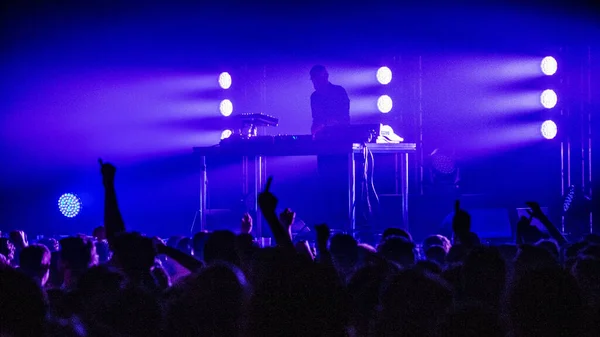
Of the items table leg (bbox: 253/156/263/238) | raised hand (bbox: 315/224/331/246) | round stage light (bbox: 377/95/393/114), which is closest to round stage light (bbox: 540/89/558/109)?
round stage light (bbox: 377/95/393/114)

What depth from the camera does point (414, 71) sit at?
12.4 m

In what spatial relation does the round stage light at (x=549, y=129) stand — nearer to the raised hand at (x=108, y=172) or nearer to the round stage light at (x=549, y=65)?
the round stage light at (x=549, y=65)

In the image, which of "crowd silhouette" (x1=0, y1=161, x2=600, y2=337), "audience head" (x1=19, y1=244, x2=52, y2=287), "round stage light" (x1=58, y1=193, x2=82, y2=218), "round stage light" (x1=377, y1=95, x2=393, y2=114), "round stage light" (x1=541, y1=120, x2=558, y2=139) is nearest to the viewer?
"crowd silhouette" (x1=0, y1=161, x2=600, y2=337)

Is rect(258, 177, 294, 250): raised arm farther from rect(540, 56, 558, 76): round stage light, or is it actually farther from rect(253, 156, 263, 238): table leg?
rect(540, 56, 558, 76): round stage light

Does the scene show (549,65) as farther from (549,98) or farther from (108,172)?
(108,172)

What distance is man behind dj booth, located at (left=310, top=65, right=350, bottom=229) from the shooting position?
9188mm

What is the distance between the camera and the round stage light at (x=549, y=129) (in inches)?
452

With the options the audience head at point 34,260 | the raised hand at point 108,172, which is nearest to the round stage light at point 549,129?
the raised hand at point 108,172

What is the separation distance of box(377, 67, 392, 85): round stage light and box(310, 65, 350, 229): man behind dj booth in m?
3.28

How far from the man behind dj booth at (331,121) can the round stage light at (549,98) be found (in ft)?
14.3

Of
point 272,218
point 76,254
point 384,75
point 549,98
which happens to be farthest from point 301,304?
point 384,75

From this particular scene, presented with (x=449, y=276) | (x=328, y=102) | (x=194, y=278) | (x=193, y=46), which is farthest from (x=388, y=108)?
(x=194, y=278)

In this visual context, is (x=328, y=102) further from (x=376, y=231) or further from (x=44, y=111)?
(x=44, y=111)

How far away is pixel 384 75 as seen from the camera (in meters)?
12.5
